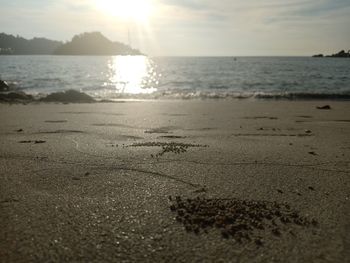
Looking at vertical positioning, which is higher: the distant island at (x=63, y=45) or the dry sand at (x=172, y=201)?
the distant island at (x=63, y=45)

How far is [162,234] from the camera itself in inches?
72.5

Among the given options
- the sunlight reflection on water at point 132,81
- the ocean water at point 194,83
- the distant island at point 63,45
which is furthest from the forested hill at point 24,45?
the ocean water at point 194,83

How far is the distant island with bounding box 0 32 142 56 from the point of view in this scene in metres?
180

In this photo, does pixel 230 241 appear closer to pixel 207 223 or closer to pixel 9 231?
pixel 207 223

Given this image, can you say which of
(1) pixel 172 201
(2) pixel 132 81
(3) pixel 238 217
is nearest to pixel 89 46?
(2) pixel 132 81

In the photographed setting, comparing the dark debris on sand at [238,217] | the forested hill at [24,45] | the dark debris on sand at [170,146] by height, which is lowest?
the dark debris on sand at [238,217]

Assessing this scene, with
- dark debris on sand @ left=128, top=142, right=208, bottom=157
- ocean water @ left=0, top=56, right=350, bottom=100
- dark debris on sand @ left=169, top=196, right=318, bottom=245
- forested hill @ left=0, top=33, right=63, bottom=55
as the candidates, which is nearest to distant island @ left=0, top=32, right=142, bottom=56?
forested hill @ left=0, top=33, right=63, bottom=55

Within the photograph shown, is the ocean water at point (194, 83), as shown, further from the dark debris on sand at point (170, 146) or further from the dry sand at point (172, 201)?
the dry sand at point (172, 201)

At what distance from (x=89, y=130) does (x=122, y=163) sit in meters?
2.01

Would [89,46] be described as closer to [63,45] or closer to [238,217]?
[63,45]

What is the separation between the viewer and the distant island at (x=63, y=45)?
589 feet

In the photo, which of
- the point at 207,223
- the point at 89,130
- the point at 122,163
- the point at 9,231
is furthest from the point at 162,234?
the point at 89,130

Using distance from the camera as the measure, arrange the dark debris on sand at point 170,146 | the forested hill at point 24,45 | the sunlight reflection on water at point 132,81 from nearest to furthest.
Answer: the dark debris on sand at point 170,146, the sunlight reflection on water at point 132,81, the forested hill at point 24,45

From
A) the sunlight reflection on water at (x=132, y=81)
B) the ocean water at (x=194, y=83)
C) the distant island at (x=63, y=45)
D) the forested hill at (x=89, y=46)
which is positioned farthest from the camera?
the distant island at (x=63, y=45)
